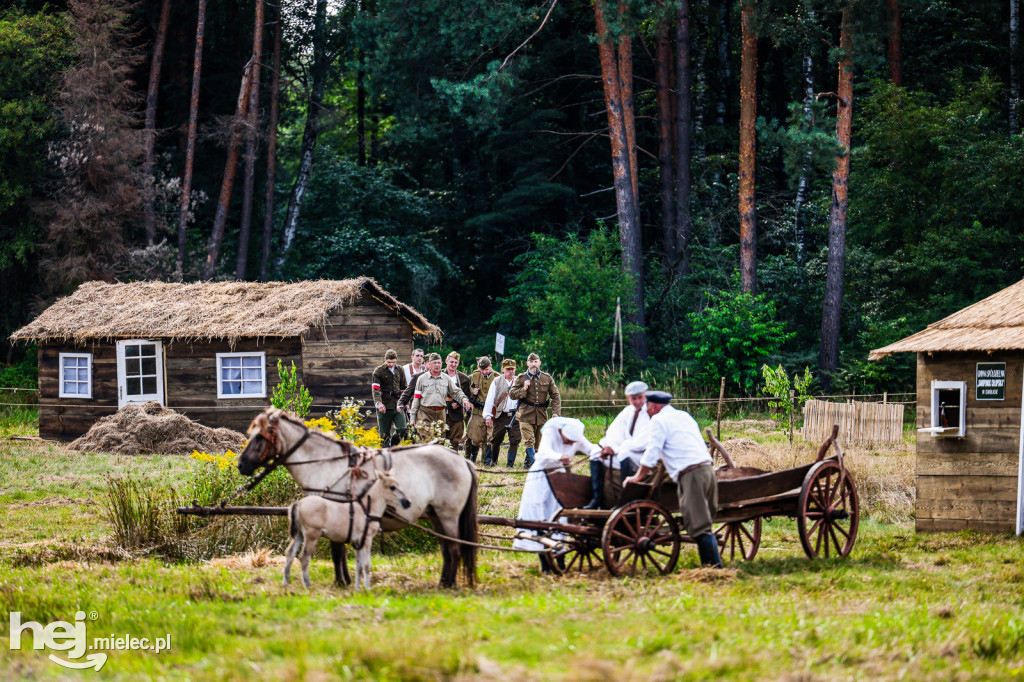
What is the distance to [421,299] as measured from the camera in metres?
35.3

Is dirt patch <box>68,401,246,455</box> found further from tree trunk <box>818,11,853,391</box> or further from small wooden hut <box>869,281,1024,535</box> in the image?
tree trunk <box>818,11,853,391</box>

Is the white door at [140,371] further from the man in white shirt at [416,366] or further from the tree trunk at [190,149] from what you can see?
the tree trunk at [190,149]

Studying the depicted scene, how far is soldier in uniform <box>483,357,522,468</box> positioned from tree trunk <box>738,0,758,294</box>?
13.6 meters

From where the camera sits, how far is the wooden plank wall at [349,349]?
74.3 ft

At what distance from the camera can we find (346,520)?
27.3ft

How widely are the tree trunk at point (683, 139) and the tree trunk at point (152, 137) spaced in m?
16.7

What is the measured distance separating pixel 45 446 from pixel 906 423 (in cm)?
2103

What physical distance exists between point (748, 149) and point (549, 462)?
21.4 meters

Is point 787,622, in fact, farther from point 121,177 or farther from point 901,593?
point 121,177

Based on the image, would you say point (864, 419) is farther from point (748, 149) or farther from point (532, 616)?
point (532, 616)

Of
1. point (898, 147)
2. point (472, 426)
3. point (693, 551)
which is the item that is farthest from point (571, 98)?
point (693, 551)

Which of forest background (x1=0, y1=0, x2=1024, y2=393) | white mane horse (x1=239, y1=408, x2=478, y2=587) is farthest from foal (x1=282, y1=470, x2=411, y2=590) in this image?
forest background (x1=0, y1=0, x2=1024, y2=393)

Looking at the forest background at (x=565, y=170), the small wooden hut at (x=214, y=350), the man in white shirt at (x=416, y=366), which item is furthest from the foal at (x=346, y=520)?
the forest background at (x=565, y=170)

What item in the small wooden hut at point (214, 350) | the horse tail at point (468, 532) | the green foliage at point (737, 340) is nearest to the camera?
the horse tail at point (468, 532)
